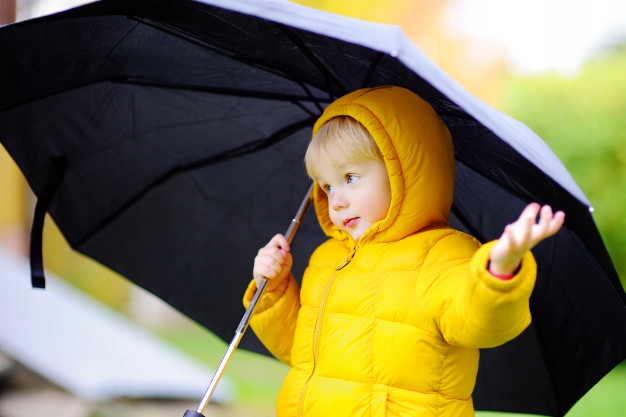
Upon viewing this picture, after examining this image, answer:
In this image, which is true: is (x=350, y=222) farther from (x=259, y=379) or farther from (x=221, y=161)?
(x=259, y=379)

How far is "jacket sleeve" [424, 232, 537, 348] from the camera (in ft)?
5.16

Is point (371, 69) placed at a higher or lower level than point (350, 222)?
higher

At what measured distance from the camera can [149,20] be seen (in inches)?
80.7

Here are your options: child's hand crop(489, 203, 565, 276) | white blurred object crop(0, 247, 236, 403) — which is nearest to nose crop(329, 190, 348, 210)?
child's hand crop(489, 203, 565, 276)

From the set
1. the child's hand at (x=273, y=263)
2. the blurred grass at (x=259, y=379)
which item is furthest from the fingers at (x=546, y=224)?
the blurred grass at (x=259, y=379)

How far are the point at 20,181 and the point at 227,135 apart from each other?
4.54 metres

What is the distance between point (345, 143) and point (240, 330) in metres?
0.54

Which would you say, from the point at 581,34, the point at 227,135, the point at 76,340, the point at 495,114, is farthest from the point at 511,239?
the point at 581,34

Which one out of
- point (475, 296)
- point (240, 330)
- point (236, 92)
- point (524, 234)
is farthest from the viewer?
point (236, 92)

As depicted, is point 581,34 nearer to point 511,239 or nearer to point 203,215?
point 203,215

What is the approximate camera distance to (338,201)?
2.00 metres

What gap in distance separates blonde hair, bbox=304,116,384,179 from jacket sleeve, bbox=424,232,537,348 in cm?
26

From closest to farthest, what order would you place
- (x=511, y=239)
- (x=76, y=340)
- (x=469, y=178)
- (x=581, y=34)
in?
(x=511, y=239) → (x=469, y=178) → (x=76, y=340) → (x=581, y=34)

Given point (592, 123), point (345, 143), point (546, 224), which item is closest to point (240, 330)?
point (345, 143)
